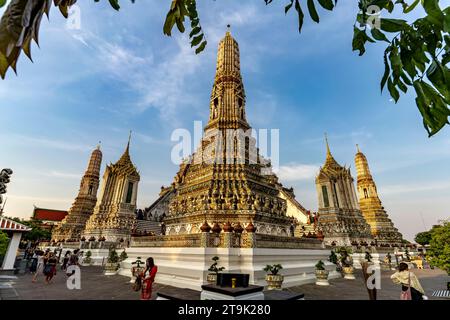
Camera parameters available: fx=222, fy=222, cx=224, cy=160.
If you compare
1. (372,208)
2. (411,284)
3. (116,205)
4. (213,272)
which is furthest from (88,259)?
(372,208)

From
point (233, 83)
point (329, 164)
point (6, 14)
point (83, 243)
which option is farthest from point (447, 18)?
point (329, 164)

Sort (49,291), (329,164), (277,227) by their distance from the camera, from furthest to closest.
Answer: (329,164) → (277,227) → (49,291)

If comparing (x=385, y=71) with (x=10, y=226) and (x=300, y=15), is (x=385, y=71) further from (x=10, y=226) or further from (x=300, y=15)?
(x=10, y=226)

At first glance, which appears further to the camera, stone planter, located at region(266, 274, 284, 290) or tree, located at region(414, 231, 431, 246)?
tree, located at region(414, 231, 431, 246)

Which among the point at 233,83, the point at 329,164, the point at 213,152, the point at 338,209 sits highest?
the point at 233,83

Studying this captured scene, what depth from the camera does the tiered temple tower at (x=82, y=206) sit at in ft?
109

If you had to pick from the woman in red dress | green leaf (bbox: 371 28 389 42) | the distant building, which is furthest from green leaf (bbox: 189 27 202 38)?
the distant building

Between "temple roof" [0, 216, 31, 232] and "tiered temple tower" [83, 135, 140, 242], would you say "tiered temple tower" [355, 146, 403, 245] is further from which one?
"temple roof" [0, 216, 31, 232]

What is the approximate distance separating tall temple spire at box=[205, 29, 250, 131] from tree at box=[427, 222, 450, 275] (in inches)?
618

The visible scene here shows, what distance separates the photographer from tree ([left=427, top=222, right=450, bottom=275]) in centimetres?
701

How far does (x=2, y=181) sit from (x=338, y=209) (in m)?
33.1

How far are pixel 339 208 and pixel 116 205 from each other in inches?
1198

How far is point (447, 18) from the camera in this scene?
1.05m
